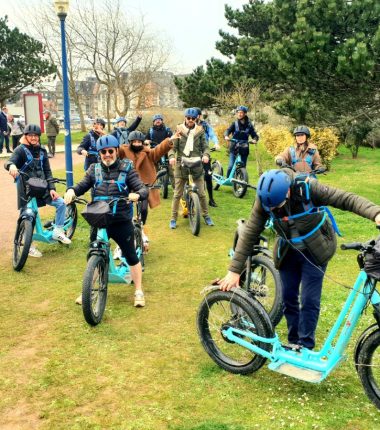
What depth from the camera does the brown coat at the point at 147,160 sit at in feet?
24.2

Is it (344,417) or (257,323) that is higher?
(257,323)

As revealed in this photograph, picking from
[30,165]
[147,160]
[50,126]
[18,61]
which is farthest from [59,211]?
[18,61]

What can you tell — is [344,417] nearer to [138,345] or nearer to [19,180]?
[138,345]

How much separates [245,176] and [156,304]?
6.72m

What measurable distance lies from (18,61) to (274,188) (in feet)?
96.5

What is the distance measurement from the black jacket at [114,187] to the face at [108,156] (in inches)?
2.5

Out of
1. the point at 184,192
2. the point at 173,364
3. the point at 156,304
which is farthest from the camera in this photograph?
the point at 184,192

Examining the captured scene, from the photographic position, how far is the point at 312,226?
385 cm

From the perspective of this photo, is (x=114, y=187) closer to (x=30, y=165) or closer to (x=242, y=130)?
(x=30, y=165)

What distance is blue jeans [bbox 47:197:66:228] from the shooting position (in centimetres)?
780

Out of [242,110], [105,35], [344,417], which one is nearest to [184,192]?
[242,110]

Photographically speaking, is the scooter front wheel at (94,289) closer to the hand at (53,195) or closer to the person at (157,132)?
the hand at (53,195)

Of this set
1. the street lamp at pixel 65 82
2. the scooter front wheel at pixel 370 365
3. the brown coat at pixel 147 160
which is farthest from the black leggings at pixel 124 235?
the street lamp at pixel 65 82

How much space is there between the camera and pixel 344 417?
359cm
